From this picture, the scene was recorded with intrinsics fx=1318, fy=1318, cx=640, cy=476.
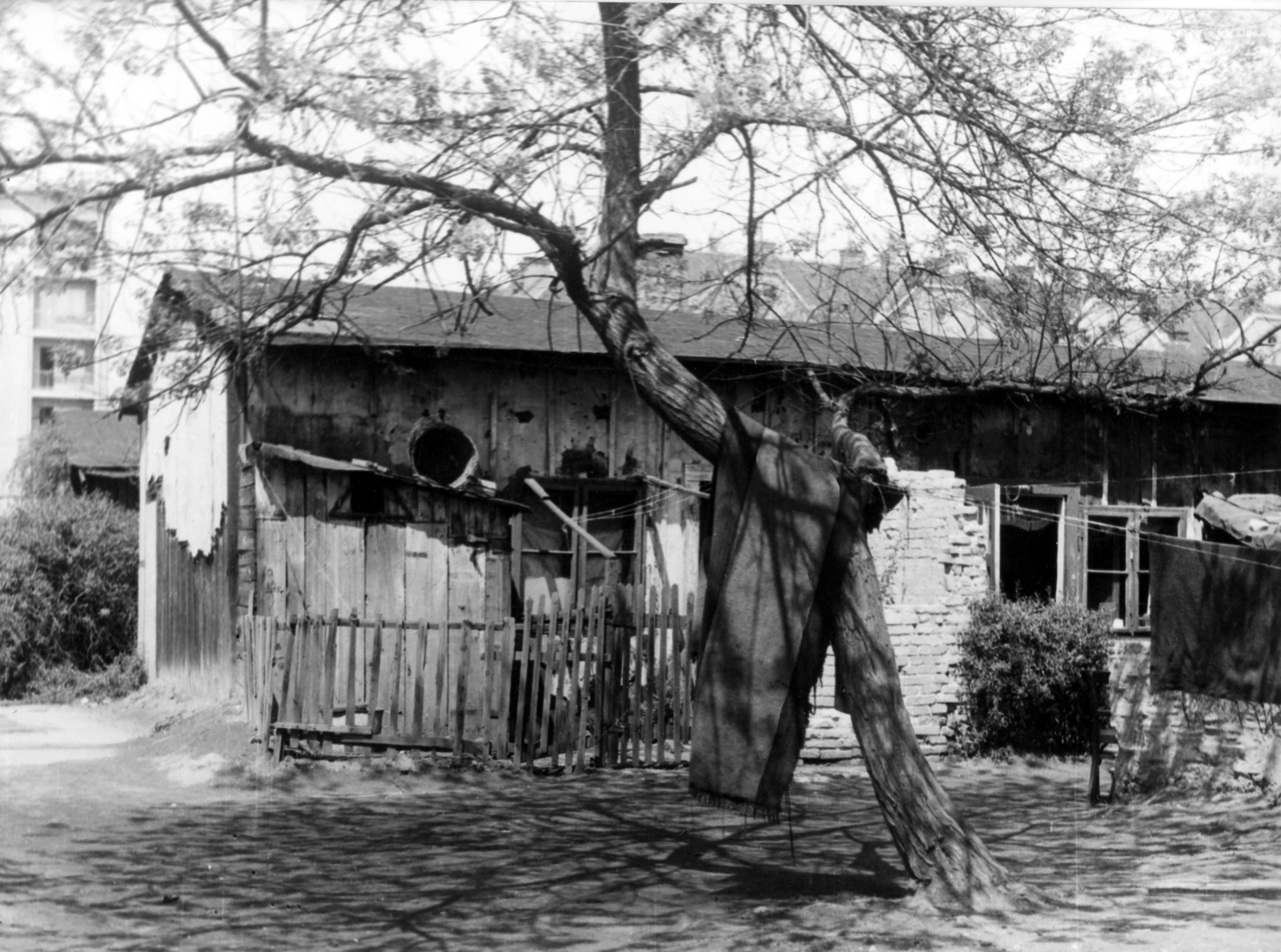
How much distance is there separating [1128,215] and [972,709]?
127 inches

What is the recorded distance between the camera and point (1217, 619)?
723 cm

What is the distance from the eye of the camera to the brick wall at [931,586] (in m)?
8.60

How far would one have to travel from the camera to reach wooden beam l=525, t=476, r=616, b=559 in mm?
10141

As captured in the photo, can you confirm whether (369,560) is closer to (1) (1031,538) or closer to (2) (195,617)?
(2) (195,617)

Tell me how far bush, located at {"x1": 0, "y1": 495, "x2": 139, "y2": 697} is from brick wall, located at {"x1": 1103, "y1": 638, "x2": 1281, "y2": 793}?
22.4 ft

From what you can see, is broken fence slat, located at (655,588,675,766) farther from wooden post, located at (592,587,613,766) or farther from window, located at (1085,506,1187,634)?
window, located at (1085,506,1187,634)

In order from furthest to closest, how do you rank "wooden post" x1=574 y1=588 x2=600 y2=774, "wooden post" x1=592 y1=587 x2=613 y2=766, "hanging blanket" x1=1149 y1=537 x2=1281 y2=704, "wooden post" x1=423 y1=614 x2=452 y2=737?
"wooden post" x1=592 y1=587 x2=613 y2=766
"wooden post" x1=574 y1=588 x2=600 y2=774
"wooden post" x1=423 y1=614 x2=452 y2=737
"hanging blanket" x1=1149 y1=537 x2=1281 y2=704

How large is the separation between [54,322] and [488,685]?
3.63 metres

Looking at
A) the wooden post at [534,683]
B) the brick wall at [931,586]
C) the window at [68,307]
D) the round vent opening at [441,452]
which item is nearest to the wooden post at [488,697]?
the wooden post at [534,683]

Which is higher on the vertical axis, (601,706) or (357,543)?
(357,543)

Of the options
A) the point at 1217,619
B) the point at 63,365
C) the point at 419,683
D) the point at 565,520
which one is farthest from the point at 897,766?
the point at 565,520

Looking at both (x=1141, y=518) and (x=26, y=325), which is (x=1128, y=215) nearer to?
(x=1141, y=518)

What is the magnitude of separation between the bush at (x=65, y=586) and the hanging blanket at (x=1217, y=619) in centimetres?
688

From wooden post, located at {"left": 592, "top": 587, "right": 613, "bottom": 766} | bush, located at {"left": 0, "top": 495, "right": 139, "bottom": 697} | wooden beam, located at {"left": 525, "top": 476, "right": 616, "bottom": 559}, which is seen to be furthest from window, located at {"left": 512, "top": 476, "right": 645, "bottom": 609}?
bush, located at {"left": 0, "top": 495, "right": 139, "bottom": 697}
